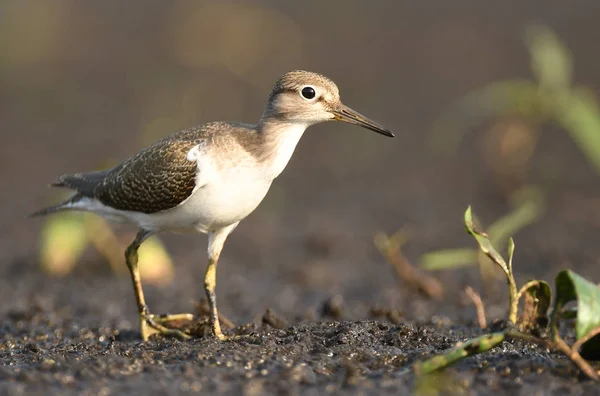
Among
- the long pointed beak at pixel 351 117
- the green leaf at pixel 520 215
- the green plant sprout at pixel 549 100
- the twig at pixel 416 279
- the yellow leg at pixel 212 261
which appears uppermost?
the green plant sprout at pixel 549 100

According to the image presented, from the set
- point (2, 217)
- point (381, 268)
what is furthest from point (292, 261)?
point (2, 217)

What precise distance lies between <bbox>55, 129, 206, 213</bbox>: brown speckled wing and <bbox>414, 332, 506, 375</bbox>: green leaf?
2.17 metres

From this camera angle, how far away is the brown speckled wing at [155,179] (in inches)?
231

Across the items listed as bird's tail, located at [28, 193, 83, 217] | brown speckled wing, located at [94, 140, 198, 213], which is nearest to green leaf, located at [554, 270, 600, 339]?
brown speckled wing, located at [94, 140, 198, 213]

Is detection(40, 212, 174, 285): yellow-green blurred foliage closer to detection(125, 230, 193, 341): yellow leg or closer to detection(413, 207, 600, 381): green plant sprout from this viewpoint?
detection(125, 230, 193, 341): yellow leg

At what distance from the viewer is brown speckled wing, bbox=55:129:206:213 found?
587 cm

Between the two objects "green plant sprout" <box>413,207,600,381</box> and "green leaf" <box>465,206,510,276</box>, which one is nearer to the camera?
"green plant sprout" <box>413,207,600,381</box>

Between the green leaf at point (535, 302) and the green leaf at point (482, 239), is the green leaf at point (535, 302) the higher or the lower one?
the lower one

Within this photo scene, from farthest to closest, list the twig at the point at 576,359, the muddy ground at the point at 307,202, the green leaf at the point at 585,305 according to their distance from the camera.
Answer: the muddy ground at the point at 307,202
the twig at the point at 576,359
the green leaf at the point at 585,305

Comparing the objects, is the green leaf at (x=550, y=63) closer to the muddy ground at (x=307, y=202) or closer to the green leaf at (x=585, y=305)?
the muddy ground at (x=307, y=202)

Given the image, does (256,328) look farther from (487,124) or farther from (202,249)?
(487,124)

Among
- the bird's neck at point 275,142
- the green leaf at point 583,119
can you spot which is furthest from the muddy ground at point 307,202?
the green leaf at point 583,119

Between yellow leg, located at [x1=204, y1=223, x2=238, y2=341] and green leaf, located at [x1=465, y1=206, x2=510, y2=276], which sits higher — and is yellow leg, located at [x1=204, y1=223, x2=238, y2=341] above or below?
below

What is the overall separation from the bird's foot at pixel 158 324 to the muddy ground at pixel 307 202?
13 cm
